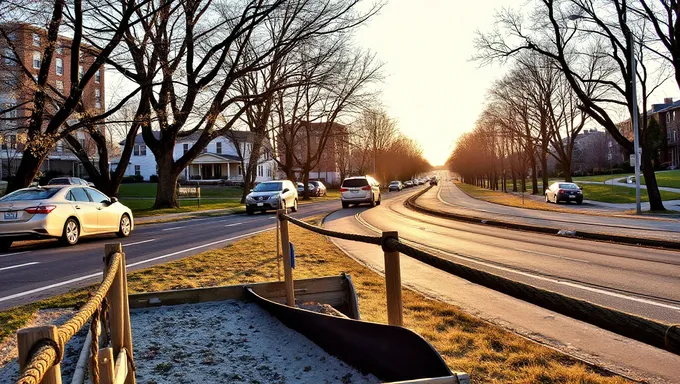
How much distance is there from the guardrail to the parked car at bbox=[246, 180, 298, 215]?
919 inches

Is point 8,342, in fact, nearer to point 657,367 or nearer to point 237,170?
point 657,367

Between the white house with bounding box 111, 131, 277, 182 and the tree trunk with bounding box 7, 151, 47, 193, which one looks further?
the white house with bounding box 111, 131, 277, 182

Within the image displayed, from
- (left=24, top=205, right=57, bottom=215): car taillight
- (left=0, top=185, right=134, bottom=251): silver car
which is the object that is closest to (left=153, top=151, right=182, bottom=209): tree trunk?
(left=0, top=185, right=134, bottom=251): silver car

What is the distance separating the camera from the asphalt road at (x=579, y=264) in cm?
756

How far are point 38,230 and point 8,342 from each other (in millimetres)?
8908

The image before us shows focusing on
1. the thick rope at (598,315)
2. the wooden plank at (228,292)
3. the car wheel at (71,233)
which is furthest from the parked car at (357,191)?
the thick rope at (598,315)

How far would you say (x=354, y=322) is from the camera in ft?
12.4

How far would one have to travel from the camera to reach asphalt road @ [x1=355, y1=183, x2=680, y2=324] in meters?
7.56

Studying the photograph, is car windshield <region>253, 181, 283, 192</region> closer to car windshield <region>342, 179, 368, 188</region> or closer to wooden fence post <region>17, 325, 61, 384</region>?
car windshield <region>342, 179, 368, 188</region>

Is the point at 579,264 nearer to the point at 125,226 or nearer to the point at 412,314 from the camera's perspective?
the point at 412,314

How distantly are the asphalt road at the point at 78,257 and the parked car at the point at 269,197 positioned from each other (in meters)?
9.01

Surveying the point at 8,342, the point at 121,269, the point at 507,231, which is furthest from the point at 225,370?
the point at 507,231

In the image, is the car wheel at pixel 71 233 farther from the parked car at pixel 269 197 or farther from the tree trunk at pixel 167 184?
the tree trunk at pixel 167 184

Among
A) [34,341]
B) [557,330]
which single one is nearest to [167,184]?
[557,330]
